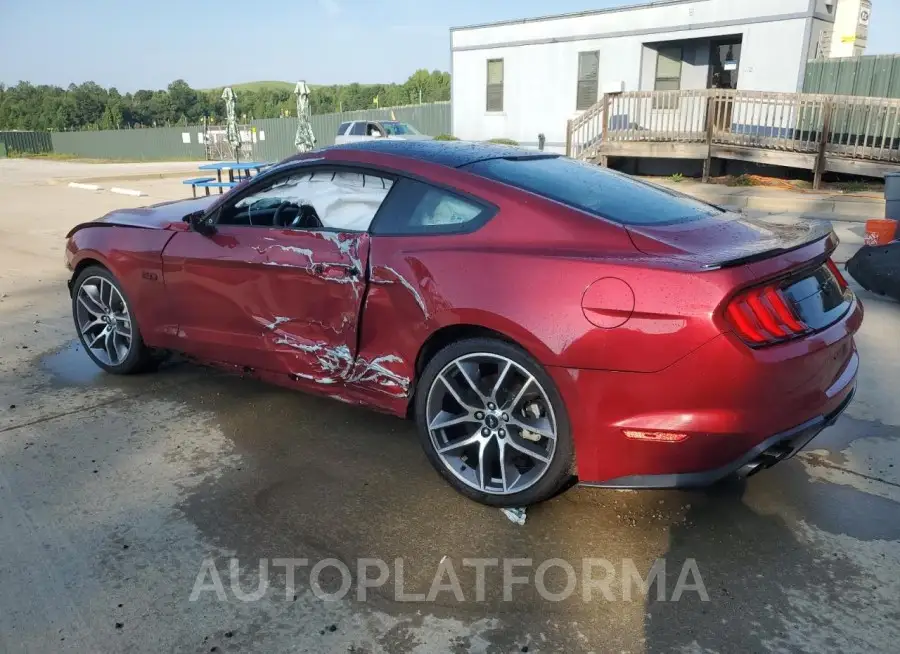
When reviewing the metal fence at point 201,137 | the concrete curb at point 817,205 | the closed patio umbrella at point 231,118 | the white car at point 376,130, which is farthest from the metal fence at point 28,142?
the concrete curb at point 817,205

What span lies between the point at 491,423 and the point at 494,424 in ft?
0.05

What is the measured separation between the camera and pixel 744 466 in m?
2.64

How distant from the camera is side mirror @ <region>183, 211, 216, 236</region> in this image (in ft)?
13.2

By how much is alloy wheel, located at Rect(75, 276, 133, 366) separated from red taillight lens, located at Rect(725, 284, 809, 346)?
370 cm

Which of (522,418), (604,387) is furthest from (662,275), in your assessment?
(522,418)

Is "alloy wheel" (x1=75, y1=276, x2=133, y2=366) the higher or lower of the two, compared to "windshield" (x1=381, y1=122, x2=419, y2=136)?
lower

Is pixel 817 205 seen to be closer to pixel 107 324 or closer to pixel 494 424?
pixel 494 424

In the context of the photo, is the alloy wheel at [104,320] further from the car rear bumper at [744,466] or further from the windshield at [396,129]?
the windshield at [396,129]

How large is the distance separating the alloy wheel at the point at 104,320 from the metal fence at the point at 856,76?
583 inches

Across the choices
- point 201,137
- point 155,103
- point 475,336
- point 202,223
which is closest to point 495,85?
point 202,223

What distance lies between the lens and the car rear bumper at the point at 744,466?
2629mm

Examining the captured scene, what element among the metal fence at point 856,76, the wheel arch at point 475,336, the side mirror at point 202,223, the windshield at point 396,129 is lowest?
the wheel arch at point 475,336

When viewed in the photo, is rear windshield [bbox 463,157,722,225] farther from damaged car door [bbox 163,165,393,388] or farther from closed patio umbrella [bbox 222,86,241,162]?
closed patio umbrella [bbox 222,86,241,162]

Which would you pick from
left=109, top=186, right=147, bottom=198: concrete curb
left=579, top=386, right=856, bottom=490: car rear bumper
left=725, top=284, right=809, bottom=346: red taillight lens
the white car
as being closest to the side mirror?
left=579, top=386, right=856, bottom=490: car rear bumper
